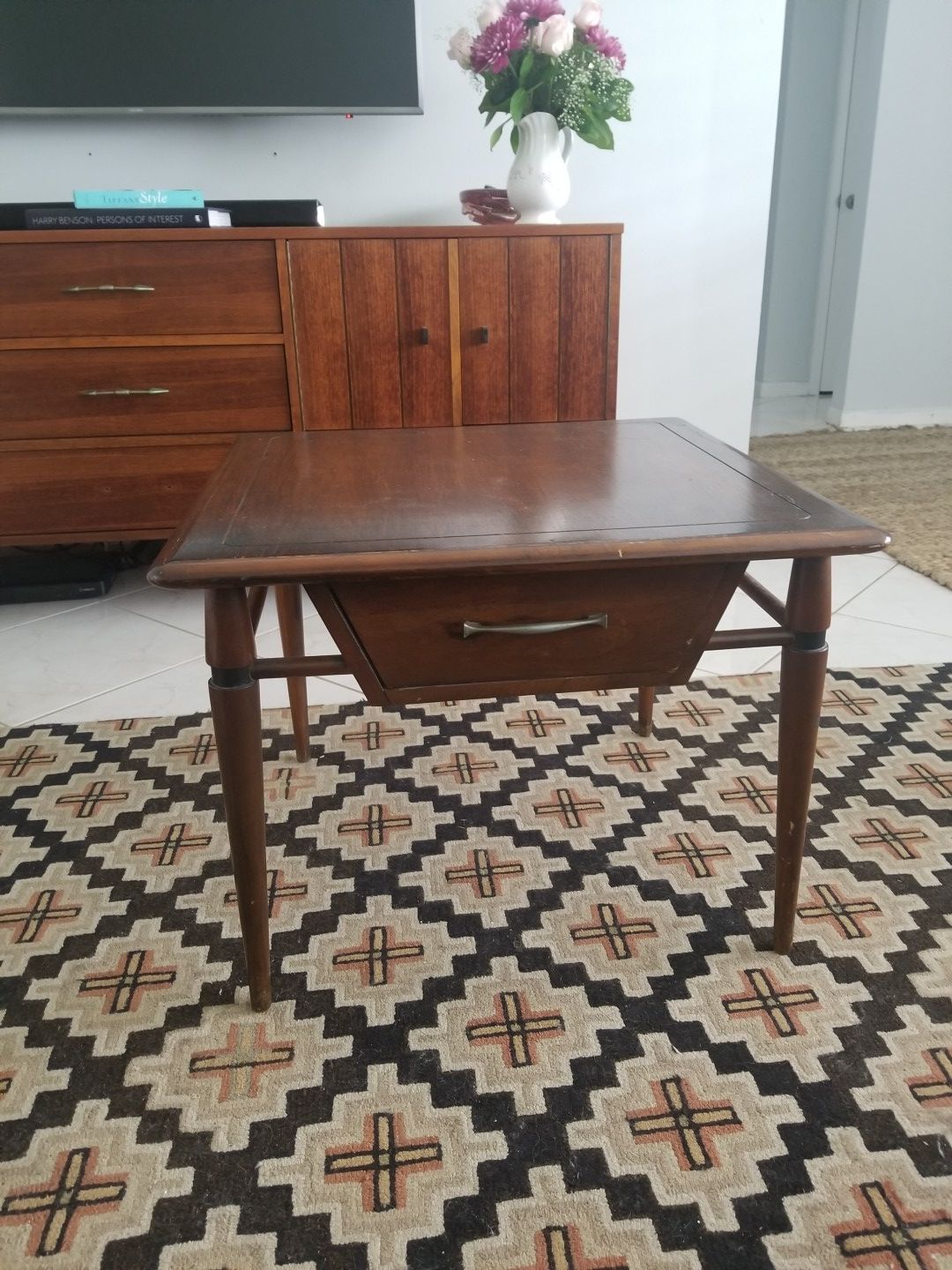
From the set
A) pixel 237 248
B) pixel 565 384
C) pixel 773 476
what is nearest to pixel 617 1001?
pixel 773 476

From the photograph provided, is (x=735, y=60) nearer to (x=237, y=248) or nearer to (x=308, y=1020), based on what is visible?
(x=237, y=248)

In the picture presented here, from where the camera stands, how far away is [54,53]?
209 centimetres

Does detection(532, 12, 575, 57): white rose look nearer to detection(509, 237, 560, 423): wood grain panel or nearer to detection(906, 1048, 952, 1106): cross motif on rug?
detection(509, 237, 560, 423): wood grain panel

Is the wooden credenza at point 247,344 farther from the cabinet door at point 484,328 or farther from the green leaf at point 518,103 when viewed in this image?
the green leaf at point 518,103

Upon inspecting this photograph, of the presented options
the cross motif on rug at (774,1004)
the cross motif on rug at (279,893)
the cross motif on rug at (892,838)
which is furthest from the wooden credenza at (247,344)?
the cross motif on rug at (774,1004)

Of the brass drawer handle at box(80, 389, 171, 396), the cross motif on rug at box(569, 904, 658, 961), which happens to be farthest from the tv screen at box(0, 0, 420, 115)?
the cross motif on rug at box(569, 904, 658, 961)

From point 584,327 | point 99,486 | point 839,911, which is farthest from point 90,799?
point 584,327

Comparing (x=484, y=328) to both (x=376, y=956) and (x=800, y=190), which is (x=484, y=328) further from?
(x=800, y=190)

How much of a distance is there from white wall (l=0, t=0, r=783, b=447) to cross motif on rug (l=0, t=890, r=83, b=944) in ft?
5.95

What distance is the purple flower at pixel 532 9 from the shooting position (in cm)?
185

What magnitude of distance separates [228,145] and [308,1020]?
2.08 m

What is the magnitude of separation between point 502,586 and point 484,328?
134 centimetres

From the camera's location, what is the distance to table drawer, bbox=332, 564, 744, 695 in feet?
2.81

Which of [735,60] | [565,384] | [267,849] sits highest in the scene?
[735,60]
